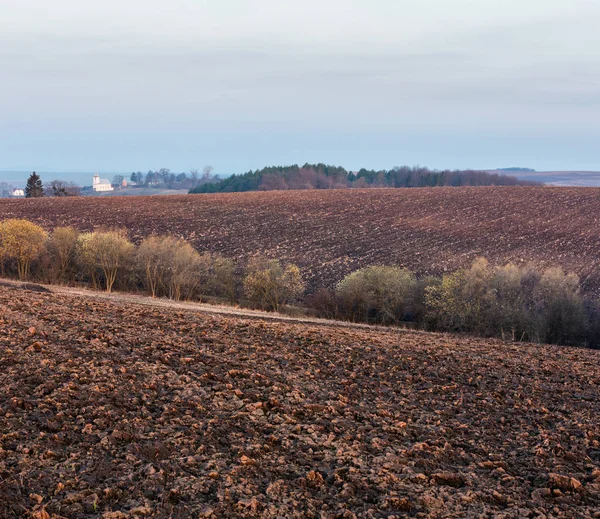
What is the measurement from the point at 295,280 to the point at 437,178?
10748cm

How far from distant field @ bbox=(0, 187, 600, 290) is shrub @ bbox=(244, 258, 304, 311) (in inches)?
204

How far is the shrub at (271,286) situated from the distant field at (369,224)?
5.18 metres

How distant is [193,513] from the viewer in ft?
23.8

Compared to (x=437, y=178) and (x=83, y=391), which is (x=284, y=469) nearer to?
(x=83, y=391)

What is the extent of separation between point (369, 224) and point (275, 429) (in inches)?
2209

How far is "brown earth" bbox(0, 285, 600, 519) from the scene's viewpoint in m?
7.77

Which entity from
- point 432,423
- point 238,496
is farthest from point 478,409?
point 238,496

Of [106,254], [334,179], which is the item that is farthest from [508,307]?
[334,179]

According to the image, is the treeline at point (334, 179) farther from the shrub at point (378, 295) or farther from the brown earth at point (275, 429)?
the brown earth at point (275, 429)

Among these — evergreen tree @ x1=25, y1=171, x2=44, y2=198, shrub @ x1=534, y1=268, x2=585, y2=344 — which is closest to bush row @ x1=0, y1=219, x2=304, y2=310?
shrub @ x1=534, y1=268, x2=585, y2=344

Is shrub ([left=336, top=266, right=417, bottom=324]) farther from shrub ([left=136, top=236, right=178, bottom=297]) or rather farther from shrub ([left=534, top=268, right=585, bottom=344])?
shrub ([left=136, top=236, right=178, bottom=297])

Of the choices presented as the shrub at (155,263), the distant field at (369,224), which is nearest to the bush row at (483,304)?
the distant field at (369,224)

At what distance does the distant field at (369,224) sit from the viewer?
5053 cm

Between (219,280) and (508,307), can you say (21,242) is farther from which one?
(508,307)
